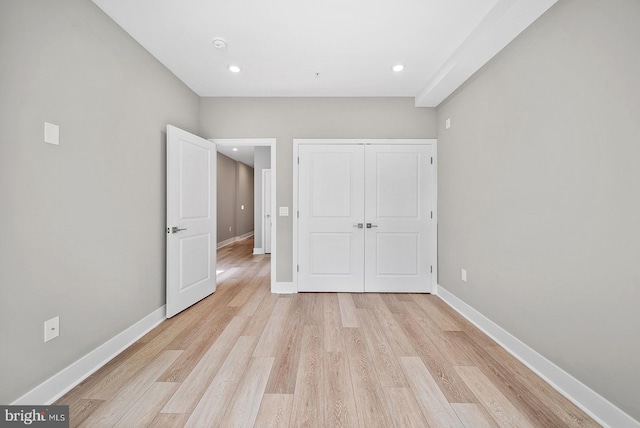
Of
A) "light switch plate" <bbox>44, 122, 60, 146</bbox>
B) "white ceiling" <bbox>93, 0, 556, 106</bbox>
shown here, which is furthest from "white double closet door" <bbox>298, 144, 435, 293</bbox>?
"light switch plate" <bbox>44, 122, 60, 146</bbox>

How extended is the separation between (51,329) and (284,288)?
2.27 m

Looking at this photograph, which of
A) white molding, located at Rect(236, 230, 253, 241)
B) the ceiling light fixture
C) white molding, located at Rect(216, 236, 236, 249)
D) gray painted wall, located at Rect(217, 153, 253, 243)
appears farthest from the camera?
white molding, located at Rect(236, 230, 253, 241)

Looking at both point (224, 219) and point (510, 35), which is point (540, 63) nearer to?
point (510, 35)

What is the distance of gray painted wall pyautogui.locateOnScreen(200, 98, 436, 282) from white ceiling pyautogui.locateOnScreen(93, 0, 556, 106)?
314 mm

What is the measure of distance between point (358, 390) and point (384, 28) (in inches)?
106

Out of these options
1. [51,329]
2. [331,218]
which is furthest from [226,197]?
[51,329]

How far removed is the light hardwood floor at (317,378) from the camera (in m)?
1.47

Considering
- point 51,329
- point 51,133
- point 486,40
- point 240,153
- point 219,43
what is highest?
point 240,153

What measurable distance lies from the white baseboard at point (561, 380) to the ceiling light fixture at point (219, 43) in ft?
11.2

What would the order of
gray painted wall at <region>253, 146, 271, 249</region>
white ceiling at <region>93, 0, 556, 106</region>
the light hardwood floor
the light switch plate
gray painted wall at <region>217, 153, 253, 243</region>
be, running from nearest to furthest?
the light hardwood floor
the light switch plate
white ceiling at <region>93, 0, 556, 106</region>
gray painted wall at <region>253, 146, 271, 249</region>
gray painted wall at <region>217, 153, 253, 243</region>

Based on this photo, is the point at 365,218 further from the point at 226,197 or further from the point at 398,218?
the point at 226,197

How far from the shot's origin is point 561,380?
5.55ft

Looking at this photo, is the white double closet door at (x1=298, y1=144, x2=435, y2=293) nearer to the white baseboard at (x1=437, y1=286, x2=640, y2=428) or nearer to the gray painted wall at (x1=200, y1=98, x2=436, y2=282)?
the gray painted wall at (x1=200, y1=98, x2=436, y2=282)
